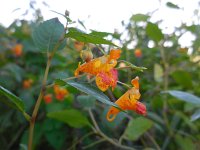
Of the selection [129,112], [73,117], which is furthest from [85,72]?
[129,112]

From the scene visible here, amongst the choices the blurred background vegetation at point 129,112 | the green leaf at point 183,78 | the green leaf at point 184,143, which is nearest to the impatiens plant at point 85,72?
the blurred background vegetation at point 129,112

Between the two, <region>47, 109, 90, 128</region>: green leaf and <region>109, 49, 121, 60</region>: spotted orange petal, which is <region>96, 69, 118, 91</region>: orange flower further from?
<region>47, 109, 90, 128</region>: green leaf

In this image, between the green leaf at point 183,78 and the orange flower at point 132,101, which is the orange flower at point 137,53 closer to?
the green leaf at point 183,78

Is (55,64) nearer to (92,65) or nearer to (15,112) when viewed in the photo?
(15,112)

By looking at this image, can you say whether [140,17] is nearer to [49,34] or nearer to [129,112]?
[129,112]

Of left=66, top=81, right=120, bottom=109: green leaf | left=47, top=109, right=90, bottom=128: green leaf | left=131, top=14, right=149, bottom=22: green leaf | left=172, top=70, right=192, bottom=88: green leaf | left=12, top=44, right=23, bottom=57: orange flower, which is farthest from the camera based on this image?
left=12, top=44, right=23, bottom=57: orange flower

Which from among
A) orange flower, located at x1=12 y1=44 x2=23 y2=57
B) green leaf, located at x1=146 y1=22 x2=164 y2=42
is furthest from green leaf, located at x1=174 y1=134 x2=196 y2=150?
orange flower, located at x1=12 y1=44 x2=23 y2=57

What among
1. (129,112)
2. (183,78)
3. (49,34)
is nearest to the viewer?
(49,34)

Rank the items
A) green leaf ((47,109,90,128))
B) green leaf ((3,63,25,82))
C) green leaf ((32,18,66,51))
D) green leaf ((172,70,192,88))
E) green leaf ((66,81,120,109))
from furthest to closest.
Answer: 1. green leaf ((3,63,25,82))
2. green leaf ((172,70,192,88))
3. green leaf ((47,109,90,128))
4. green leaf ((32,18,66,51))
5. green leaf ((66,81,120,109))

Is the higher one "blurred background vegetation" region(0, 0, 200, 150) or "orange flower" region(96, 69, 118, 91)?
"orange flower" region(96, 69, 118, 91)
